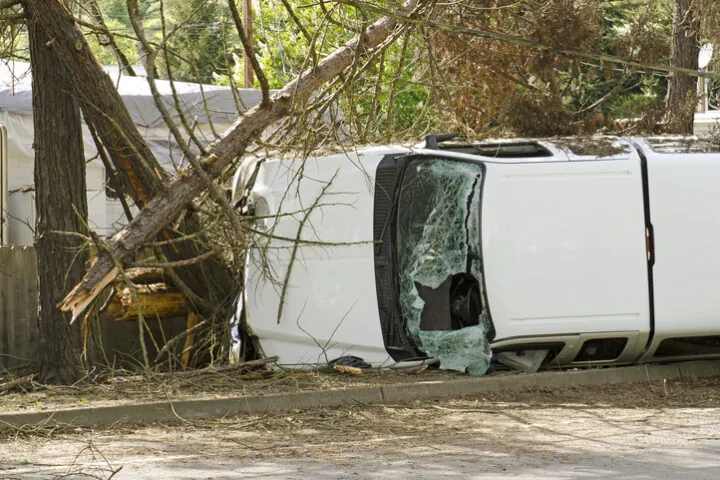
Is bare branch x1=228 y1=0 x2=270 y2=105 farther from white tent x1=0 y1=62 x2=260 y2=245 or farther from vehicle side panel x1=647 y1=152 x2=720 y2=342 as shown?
white tent x1=0 y1=62 x2=260 y2=245

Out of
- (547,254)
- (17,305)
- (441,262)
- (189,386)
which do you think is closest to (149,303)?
(17,305)

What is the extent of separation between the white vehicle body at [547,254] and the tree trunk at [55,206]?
176cm

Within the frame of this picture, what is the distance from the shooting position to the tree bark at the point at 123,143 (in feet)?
28.5

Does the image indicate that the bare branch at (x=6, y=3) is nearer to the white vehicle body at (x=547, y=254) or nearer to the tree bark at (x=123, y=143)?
the tree bark at (x=123, y=143)

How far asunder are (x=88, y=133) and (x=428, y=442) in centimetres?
910

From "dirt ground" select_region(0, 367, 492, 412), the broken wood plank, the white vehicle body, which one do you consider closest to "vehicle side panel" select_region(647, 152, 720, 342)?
the white vehicle body

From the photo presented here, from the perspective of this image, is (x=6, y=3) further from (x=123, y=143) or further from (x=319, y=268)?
(x=319, y=268)

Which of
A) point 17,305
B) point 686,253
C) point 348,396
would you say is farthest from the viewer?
point 17,305

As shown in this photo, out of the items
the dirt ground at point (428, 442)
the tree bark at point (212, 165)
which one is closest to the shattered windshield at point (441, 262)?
the dirt ground at point (428, 442)

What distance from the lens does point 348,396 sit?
7.92 metres

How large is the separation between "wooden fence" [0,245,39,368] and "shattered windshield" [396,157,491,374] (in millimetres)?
3627

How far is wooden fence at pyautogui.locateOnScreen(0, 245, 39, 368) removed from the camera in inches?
385

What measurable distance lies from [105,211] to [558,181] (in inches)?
337

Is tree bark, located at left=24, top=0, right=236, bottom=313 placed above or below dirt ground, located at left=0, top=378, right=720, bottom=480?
above
